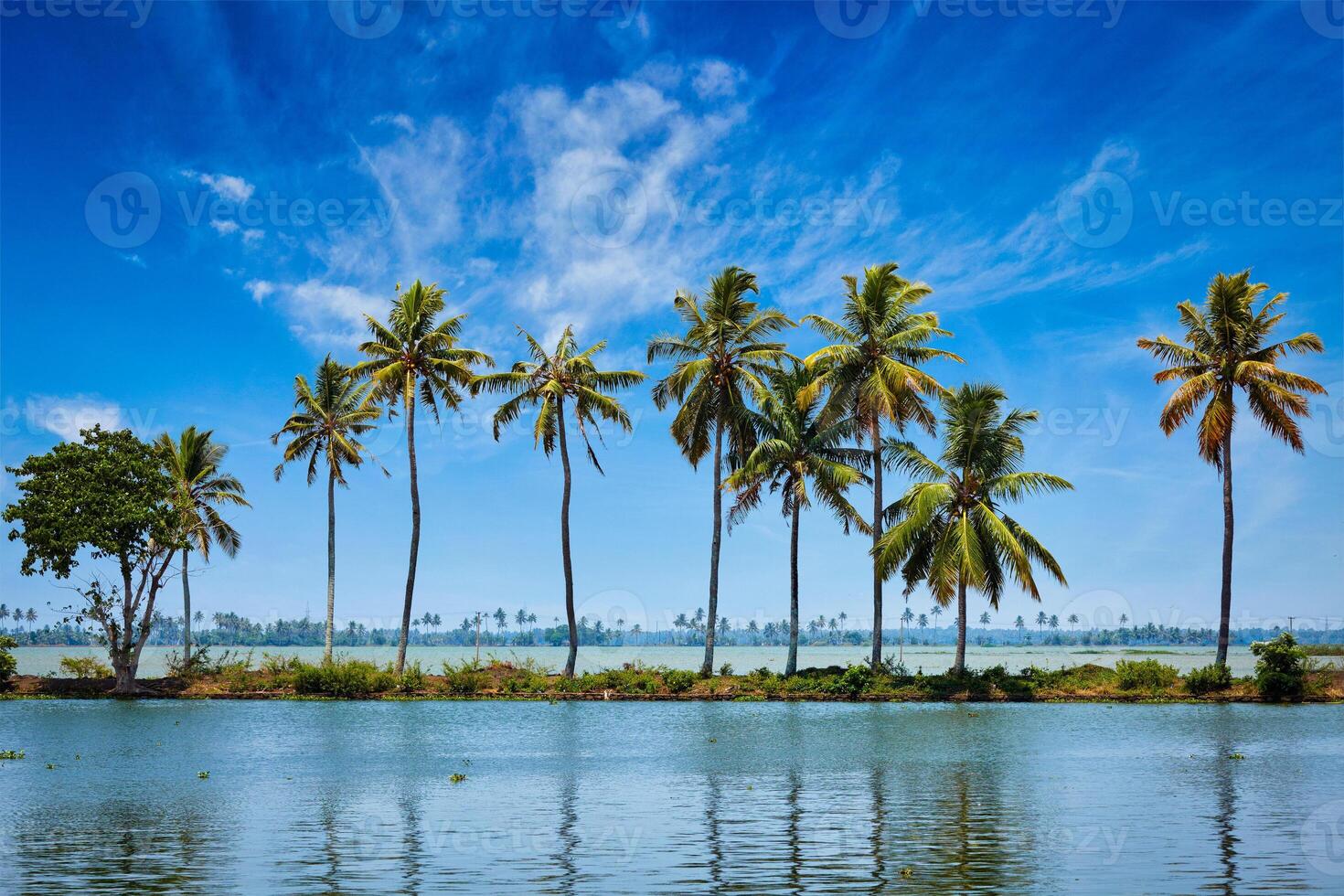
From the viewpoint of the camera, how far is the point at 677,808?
20578 millimetres

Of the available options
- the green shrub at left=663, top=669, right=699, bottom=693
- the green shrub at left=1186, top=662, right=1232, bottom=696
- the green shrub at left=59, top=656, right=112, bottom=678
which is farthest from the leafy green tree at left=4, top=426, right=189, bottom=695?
the green shrub at left=1186, top=662, right=1232, bottom=696

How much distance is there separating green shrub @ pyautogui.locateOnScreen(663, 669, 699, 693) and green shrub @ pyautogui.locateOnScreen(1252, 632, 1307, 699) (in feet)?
91.0

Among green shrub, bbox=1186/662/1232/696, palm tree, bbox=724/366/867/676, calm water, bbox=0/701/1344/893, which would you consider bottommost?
green shrub, bbox=1186/662/1232/696

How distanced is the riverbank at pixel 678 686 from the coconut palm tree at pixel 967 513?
4.08 metres

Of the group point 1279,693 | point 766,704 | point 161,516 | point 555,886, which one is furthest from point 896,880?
point 161,516

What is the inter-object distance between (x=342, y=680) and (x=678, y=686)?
1815 cm

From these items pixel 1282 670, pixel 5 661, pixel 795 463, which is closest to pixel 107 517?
pixel 5 661

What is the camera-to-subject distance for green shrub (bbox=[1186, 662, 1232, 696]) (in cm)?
5050

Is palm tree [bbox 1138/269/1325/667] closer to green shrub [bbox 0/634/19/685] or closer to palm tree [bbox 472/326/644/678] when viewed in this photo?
palm tree [bbox 472/326/644/678]

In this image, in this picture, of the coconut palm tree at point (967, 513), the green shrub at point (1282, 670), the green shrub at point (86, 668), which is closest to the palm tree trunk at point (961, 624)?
the coconut palm tree at point (967, 513)

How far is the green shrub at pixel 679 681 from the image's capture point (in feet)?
175

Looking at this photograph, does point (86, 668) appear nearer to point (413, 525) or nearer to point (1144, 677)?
point (413, 525)

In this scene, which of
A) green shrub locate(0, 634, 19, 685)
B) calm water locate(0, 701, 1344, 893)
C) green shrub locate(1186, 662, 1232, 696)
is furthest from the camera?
green shrub locate(0, 634, 19, 685)

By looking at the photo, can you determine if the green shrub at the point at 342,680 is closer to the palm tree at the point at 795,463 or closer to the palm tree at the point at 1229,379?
the palm tree at the point at 795,463
